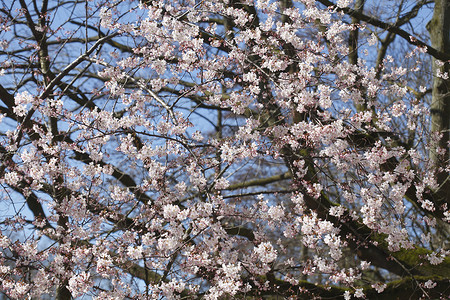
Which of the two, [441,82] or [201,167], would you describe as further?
[441,82]

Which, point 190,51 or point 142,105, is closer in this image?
point 190,51

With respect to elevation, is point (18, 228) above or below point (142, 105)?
below

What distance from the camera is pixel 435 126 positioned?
661 centimetres

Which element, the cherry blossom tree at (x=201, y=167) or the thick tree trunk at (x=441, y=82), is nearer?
the cherry blossom tree at (x=201, y=167)

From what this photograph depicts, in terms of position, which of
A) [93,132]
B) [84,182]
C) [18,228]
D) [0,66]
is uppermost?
[0,66]

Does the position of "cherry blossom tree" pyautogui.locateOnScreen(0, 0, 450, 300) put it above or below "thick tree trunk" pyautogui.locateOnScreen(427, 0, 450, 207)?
below

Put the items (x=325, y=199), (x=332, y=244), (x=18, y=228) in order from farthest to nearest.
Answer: (x=325, y=199) < (x=18, y=228) < (x=332, y=244)

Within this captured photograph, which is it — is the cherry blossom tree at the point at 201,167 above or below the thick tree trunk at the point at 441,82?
below

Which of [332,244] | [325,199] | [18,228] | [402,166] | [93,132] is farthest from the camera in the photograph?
[325,199]

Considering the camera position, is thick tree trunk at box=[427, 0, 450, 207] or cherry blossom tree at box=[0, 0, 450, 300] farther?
thick tree trunk at box=[427, 0, 450, 207]

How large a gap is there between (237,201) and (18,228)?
91.6 inches

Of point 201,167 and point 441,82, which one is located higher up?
point 441,82

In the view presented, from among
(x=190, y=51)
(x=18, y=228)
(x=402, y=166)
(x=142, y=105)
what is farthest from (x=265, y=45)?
(x=18, y=228)

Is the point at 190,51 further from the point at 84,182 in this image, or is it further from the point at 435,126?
the point at 435,126
